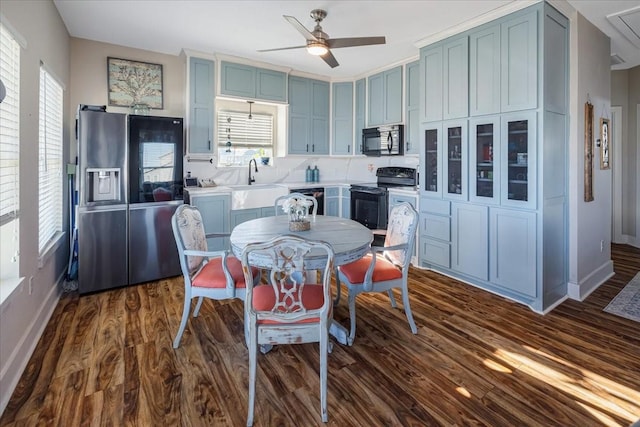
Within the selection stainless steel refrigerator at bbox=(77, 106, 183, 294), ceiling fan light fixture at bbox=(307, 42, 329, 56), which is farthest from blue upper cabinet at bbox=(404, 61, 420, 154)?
stainless steel refrigerator at bbox=(77, 106, 183, 294)

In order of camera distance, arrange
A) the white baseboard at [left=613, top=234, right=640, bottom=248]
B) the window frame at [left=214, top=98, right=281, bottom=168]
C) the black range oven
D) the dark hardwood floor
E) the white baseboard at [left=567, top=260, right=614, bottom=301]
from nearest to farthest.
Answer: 1. the dark hardwood floor
2. the white baseboard at [left=567, top=260, right=614, bottom=301]
3. the black range oven
4. the window frame at [left=214, top=98, right=281, bottom=168]
5. the white baseboard at [left=613, top=234, right=640, bottom=248]

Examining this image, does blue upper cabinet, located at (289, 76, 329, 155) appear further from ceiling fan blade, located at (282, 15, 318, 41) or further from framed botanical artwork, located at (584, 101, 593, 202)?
framed botanical artwork, located at (584, 101, 593, 202)

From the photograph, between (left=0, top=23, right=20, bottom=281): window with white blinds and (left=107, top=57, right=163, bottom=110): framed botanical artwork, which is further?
(left=107, top=57, right=163, bottom=110): framed botanical artwork

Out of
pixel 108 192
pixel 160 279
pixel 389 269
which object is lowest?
pixel 160 279

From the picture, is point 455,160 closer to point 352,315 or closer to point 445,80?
point 445,80

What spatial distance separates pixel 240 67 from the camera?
14.9ft

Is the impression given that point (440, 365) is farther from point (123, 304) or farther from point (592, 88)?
point (592, 88)

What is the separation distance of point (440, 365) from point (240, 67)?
13.7 ft

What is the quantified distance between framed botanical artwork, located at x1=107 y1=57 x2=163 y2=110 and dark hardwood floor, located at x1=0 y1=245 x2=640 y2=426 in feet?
8.05

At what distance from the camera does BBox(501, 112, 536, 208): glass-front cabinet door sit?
3.01m

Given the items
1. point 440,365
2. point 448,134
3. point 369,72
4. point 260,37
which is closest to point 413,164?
Result: point 448,134

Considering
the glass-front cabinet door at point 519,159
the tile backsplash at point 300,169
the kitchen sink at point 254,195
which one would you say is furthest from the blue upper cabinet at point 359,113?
the glass-front cabinet door at point 519,159

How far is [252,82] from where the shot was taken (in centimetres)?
467

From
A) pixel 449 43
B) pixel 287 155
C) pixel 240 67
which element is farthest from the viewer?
pixel 287 155
